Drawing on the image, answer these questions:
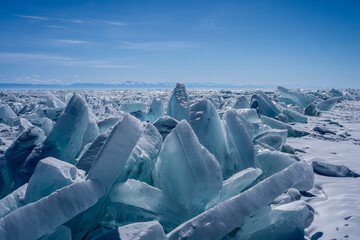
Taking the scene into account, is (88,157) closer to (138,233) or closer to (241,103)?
(138,233)

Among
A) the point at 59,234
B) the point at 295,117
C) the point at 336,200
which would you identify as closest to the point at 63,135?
the point at 59,234

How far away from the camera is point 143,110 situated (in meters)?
5.12

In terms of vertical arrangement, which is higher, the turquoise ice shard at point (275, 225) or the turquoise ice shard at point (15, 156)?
the turquoise ice shard at point (15, 156)

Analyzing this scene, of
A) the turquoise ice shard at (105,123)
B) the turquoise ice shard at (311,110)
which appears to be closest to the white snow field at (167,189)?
the turquoise ice shard at (105,123)

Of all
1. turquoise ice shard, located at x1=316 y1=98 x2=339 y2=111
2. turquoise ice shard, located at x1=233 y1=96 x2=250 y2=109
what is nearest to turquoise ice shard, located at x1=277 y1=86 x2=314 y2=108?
turquoise ice shard, located at x1=316 y1=98 x2=339 y2=111

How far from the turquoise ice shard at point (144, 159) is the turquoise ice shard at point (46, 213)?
386 millimetres

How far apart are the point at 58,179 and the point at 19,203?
258 millimetres

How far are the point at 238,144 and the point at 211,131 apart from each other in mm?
227

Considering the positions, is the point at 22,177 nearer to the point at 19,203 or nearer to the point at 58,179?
the point at 19,203

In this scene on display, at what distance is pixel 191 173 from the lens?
126 centimetres

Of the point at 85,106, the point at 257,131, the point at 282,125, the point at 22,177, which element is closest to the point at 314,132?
the point at 282,125

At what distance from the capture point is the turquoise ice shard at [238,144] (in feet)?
5.74

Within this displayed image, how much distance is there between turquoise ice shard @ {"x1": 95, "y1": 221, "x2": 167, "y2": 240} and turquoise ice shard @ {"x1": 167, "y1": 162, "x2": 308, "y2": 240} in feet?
0.29

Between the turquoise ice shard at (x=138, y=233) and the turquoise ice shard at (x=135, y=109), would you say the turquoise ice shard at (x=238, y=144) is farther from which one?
the turquoise ice shard at (x=135, y=109)
